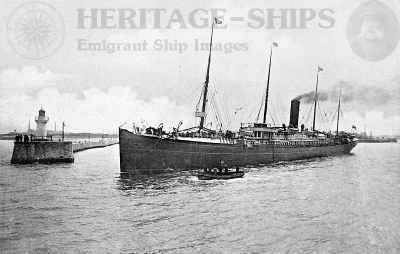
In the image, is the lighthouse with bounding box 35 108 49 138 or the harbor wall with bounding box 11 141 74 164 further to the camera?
the harbor wall with bounding box 11 141 74 164

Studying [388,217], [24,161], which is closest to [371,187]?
[388,217]

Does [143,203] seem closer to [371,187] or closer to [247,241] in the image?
[247,241]

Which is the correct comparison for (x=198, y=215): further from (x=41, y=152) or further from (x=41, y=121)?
(x=41, y=152)

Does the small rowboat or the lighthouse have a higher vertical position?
the lighthouse

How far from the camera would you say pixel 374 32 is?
20531 millimetres

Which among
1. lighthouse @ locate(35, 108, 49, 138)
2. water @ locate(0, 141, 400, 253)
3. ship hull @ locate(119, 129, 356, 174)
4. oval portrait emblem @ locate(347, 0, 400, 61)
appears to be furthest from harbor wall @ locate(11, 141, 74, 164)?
oval portrait emblem @ locate(347, 0, 400, 61)

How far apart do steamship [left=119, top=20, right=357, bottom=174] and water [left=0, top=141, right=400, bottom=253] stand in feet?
9.74

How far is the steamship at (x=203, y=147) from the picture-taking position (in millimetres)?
29781

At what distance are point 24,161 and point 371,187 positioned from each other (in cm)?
3119

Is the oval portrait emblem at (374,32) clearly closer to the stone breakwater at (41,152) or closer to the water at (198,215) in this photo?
the water at (198,215)

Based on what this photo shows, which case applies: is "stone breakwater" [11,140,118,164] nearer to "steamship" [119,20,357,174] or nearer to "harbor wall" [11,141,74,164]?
"harbor wall" [11,141,74,164]

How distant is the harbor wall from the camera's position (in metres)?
37.0

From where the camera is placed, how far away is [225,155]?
113 feet

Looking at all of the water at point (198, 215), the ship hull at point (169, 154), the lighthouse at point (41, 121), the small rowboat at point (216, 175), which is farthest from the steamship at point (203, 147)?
the lighthouse at point (41, 121)
